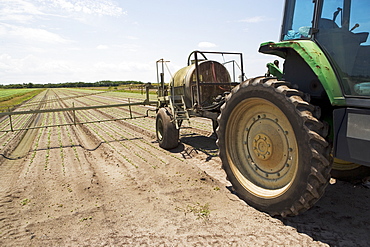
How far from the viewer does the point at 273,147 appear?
9.83ft

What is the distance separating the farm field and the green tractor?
1.05 ft

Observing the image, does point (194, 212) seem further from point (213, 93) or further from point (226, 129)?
point (213, 93)

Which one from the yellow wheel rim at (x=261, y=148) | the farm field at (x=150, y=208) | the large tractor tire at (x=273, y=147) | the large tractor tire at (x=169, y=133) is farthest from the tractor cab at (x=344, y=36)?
the large tractor tire at (x=169, y=133)

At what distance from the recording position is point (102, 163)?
5.85 meters

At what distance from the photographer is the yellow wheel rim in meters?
2.83

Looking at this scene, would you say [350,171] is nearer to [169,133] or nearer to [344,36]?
[344,36]

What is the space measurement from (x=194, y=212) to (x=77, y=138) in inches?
270

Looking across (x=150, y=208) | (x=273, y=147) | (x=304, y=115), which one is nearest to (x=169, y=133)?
(x=150, y=208)

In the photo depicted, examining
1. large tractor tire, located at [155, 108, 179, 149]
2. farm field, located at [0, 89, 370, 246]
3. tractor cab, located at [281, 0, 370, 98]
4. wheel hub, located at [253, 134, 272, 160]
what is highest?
tractor cab, located at [281, 0, 370, 98]

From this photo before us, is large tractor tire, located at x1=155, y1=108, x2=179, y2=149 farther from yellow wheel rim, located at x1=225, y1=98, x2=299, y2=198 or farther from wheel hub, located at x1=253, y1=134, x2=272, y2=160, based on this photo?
wheel hub, located at x1=253, y1=134, x2=272, y2=160

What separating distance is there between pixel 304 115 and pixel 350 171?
67.5 inches

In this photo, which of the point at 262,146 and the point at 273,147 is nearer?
the point at 273,147

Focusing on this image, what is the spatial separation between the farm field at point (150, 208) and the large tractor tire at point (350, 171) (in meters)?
0.21

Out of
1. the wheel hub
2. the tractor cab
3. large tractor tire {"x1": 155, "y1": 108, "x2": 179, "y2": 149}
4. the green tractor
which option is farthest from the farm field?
the tractor cab
